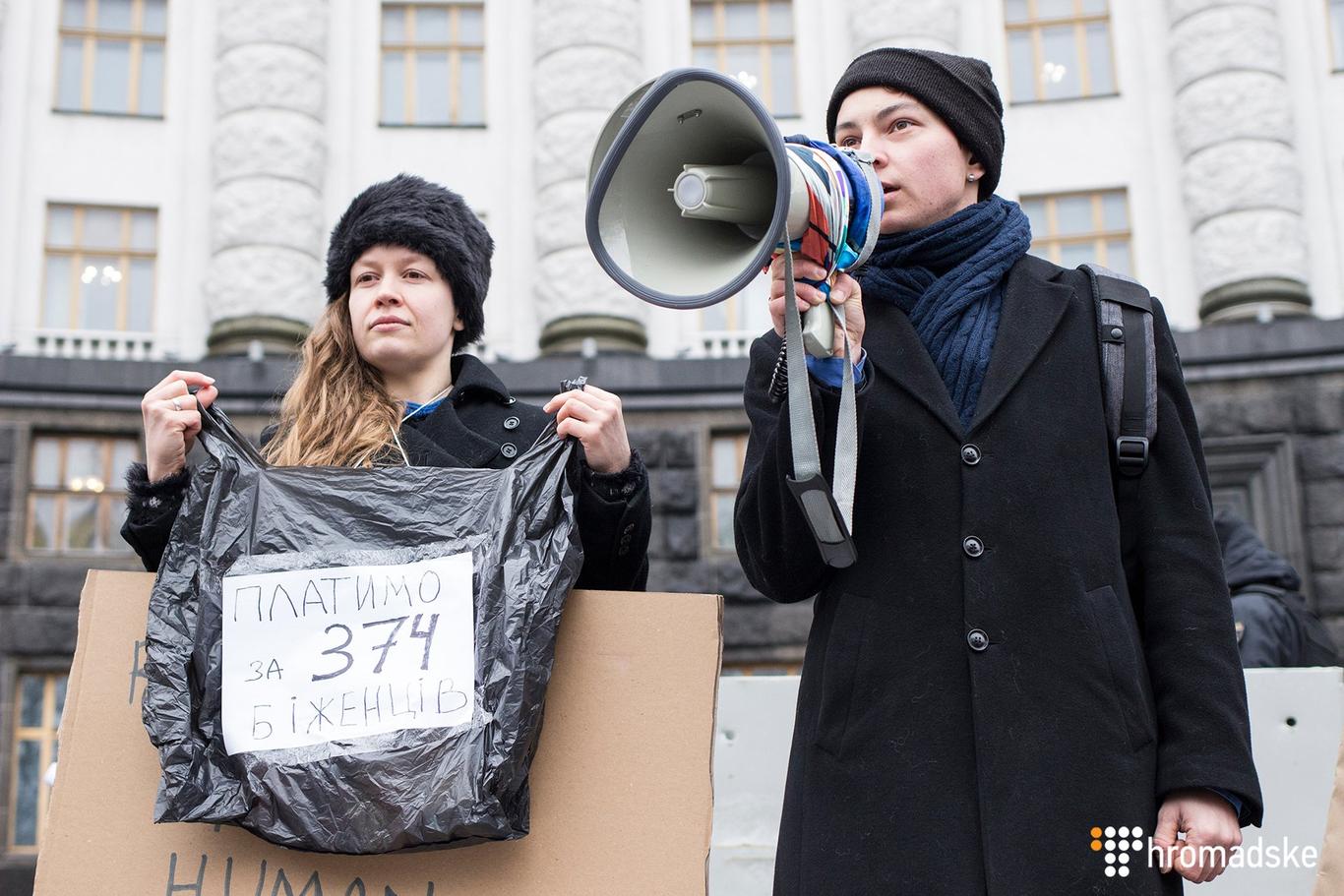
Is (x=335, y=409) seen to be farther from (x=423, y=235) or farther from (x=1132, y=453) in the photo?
(x=1132, y=453)

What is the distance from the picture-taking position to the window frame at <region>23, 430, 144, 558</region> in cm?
1446

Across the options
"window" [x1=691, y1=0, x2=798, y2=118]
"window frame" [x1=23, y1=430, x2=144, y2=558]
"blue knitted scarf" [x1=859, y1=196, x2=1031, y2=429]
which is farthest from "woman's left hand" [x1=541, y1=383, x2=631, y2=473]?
"window" [x1=691, y1=0, x2=798, y2=118]

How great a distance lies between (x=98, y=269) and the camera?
15461 mm

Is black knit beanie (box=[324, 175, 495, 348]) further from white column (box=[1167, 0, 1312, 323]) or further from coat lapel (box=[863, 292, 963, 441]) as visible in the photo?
white column (box=[1167, 0, 1312, 323])

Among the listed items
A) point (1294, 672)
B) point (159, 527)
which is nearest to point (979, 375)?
point (159, 527)

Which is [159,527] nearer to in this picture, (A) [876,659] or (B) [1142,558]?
(A) [876,659]

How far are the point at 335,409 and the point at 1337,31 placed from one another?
1514cm

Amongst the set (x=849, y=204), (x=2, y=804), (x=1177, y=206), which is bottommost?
(x=2, y=804)

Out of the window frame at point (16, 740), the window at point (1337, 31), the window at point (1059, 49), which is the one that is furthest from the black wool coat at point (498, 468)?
the window at point (1337, 31)

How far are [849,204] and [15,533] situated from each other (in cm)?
1374

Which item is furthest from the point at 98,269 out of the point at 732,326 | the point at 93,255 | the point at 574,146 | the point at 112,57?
the point at 732,326

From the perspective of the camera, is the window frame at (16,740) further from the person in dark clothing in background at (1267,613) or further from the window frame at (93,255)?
the person in dark clothing in background at (1267,613)

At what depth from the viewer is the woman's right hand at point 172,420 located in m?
2.60

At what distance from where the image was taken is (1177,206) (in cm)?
1548
